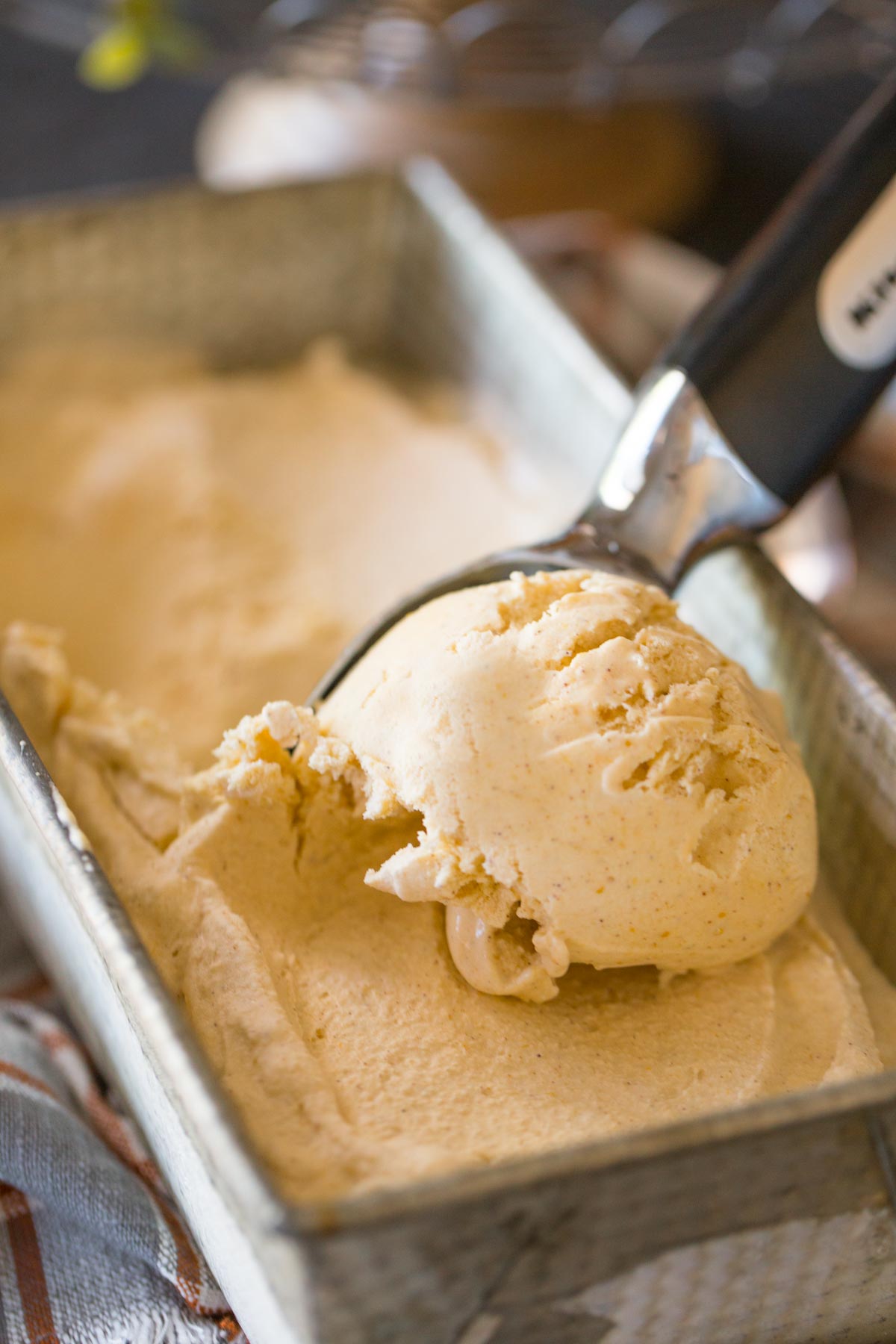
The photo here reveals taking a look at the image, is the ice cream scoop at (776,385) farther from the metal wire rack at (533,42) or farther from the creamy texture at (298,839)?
the metal wire rack at (533,42)

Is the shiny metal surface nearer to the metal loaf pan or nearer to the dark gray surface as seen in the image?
the metal loaf pan

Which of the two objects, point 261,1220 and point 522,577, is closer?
point 261,1220

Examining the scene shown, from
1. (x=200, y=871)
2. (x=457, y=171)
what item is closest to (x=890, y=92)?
(x=200, y=871)

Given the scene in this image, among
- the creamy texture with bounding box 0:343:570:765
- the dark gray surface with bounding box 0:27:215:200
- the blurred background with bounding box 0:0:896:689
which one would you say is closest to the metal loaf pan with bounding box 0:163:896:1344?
the creamy texture with bounding box 0:343:570:765

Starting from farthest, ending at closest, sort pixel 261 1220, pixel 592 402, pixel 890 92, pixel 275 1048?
pixel 592 402 → pixel 890 92 → pixel 275 1048 → pixel 261 1220

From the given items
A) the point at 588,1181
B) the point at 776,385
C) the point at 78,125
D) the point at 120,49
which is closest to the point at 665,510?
the point at 776,385

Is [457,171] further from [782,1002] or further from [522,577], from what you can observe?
[782,1002]

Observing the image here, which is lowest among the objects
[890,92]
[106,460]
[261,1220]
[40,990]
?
[40,990]

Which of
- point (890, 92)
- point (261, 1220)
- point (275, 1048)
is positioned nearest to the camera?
point (261, 1220)
